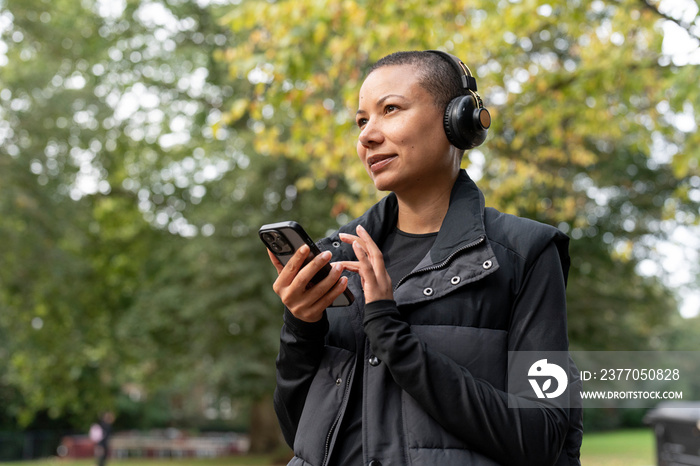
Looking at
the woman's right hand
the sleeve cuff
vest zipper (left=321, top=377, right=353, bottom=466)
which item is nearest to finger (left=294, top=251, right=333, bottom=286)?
the woman's right hand

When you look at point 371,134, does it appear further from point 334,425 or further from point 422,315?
point 334,425

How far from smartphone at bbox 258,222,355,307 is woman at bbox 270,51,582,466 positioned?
38mm

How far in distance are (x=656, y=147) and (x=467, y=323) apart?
20372mm

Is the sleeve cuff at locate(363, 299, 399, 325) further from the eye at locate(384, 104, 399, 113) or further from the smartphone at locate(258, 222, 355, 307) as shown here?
the eye at locate(384, 104, 399, 113)

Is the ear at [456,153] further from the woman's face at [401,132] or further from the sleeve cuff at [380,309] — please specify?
the sleeve cuff at [380,309]

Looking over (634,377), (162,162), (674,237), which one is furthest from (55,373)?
(634,377)

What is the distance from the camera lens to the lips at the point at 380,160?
204 cm

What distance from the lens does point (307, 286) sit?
1931 millimetres

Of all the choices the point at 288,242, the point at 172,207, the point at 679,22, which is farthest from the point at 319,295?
the point at 172,207

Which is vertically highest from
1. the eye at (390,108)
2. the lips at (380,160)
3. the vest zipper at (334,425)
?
the eye at (390,108)

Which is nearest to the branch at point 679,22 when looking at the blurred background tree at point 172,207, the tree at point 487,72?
the tree at point 487,72

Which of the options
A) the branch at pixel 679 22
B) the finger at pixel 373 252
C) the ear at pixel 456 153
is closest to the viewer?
the finger at pixel 373 252

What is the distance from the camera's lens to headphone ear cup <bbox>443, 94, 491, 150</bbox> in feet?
6.59

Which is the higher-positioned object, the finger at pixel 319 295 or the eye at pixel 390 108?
the eye at pixel 390 108
